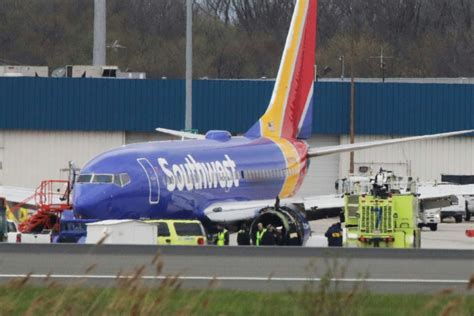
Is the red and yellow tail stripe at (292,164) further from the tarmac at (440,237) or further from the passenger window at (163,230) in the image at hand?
the passenger window at (163,230)

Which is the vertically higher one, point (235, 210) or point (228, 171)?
point (228, 171)

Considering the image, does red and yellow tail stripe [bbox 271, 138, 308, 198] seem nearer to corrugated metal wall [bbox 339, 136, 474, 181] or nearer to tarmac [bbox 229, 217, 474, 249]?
tarmac [bbox 229, 217, 474, 249]

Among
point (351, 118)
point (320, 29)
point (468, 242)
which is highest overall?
point (320, 29)

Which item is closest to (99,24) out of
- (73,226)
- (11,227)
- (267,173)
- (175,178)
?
(267,173)

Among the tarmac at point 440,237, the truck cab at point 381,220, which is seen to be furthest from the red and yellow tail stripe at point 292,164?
the truck cab at point 381,220

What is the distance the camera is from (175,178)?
4119 centimetres

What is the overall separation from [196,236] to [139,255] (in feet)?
37.0

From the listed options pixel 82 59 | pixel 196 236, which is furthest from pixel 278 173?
pixel 82 59

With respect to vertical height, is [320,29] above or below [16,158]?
above

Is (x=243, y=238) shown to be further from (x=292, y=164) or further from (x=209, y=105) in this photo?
(x=209, y=105)

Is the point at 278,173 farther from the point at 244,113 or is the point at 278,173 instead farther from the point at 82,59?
the point at 82,59

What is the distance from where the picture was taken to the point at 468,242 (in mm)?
47625

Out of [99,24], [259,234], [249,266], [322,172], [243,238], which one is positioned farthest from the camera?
[99,24]

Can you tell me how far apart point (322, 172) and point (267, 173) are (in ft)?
78.5
